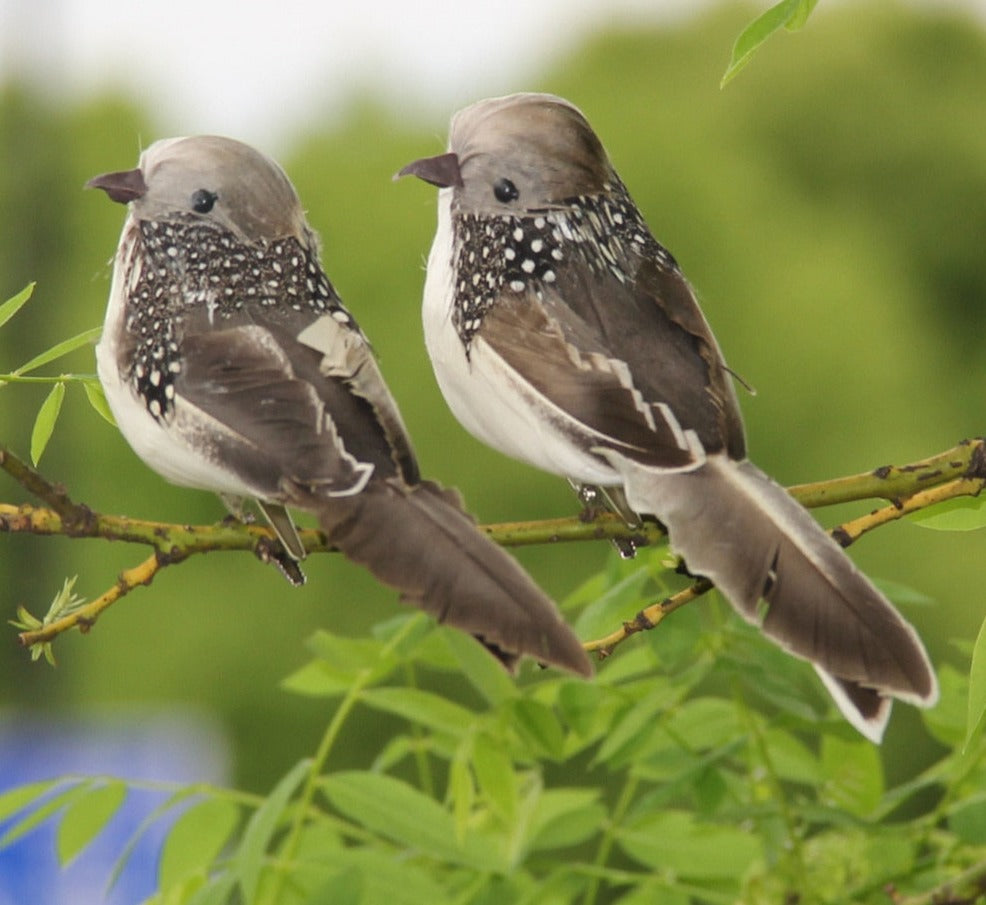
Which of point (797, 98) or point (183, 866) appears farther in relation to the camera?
point (797, 98)

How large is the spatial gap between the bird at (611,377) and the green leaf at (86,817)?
952mm

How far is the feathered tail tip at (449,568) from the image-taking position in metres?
1.07

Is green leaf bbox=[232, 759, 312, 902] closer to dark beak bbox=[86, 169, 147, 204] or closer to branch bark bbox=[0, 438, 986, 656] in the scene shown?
branch bark bbox=[0, 438, 986, 656]

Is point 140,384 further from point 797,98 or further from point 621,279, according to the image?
point 797,98

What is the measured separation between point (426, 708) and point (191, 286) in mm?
890

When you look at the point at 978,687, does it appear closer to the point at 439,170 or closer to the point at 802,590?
the point at 802,590

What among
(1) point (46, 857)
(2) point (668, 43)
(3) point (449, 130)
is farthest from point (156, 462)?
(2) point (668, 43)

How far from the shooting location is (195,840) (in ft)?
6.73

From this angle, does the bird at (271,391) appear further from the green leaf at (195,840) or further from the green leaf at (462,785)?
the green leaf at (195,840)

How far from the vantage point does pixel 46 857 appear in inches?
123

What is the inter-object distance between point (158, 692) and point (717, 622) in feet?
23.5

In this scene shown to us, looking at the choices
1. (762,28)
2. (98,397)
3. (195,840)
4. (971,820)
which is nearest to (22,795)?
(195,840)

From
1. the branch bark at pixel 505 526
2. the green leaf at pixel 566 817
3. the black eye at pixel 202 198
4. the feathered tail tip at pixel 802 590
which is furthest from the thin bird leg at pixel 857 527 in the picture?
the green leaf at pixel 566 817

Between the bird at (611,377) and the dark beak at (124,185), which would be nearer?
the bird at (611,377)
